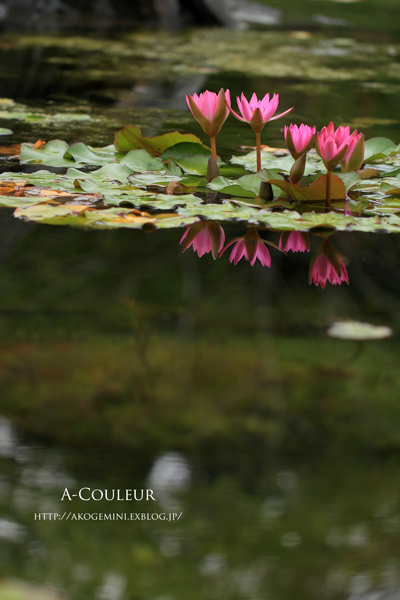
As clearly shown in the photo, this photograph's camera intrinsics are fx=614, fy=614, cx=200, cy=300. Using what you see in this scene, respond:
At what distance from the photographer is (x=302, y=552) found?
48 cm

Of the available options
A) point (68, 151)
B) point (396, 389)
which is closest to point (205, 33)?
point (68, 151)

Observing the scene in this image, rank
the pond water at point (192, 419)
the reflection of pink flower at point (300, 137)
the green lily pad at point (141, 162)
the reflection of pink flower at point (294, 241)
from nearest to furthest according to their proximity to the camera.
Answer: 1. the pond water at point (192, 419)
2. the reflection of pink flower at point (294, 241)
3. the reflection of pink flower at point (300, 137)
4. the green lily pad at point (141, 162)

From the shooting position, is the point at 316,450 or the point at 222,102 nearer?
the point at 316,450

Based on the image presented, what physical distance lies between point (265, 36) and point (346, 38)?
0.88 meters

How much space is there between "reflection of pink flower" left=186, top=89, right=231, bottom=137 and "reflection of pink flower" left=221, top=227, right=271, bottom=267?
294 mm

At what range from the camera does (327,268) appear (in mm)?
1081

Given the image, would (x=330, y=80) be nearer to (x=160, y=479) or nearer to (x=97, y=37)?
(x=97, y=37)

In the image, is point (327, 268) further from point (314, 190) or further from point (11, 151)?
point (11, 151)

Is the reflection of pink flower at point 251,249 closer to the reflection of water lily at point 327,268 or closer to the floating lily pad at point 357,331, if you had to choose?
the reflection of water lily at point 327,268

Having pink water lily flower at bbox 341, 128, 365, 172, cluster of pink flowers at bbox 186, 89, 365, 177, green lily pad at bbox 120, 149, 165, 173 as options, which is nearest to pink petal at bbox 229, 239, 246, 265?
cluster of pink flowers at bbox 186, 89, 365, 177

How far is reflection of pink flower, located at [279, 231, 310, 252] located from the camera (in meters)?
1.16

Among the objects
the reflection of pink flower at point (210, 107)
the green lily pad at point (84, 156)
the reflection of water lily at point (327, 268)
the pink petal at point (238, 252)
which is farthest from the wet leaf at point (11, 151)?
the reflection of water lily at point (327, 268)

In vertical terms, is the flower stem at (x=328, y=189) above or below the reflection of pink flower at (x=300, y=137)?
below

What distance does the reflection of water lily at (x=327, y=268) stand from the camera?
3.41 ft
